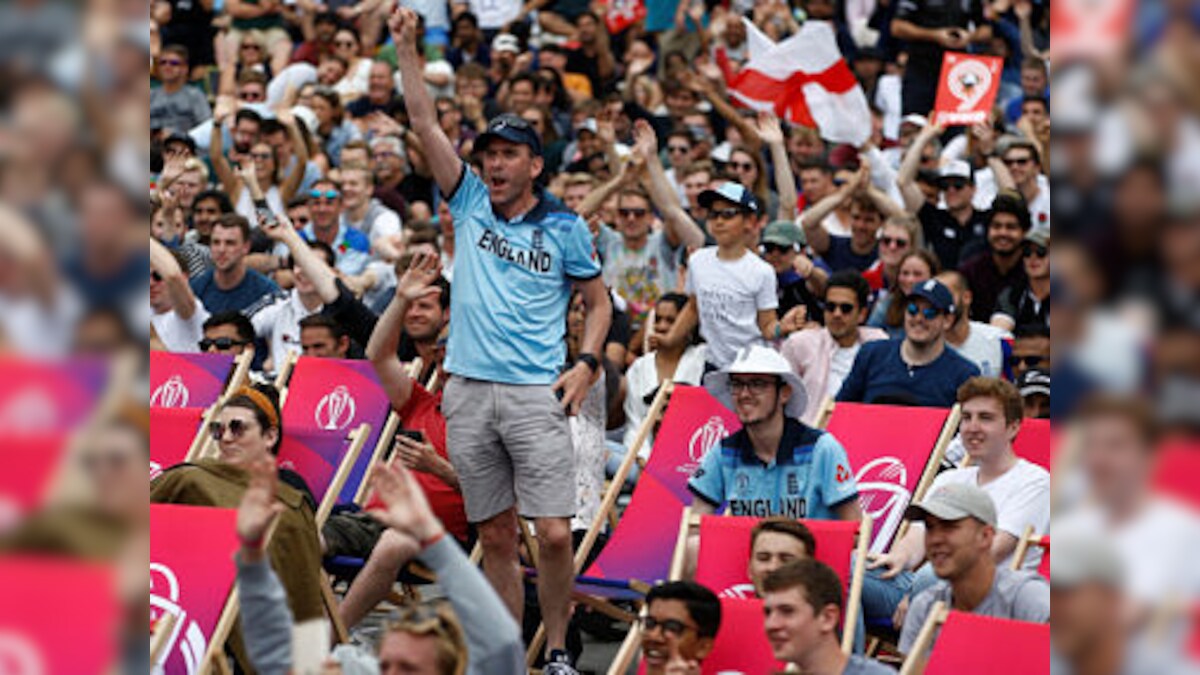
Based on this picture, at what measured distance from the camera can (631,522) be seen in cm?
755

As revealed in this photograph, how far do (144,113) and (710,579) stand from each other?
4.58 metres

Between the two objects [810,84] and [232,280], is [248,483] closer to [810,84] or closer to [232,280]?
[232,280]

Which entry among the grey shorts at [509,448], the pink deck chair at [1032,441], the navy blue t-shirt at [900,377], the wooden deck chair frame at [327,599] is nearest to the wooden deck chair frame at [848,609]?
the grey shorts at [509,448]

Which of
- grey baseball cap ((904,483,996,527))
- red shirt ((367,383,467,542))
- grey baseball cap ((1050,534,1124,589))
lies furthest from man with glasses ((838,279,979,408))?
grey baseball cap ((1050,534,1124,589))

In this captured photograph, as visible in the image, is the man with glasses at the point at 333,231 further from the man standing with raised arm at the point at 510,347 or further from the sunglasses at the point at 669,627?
→ the sunglasses at the point at 669,627

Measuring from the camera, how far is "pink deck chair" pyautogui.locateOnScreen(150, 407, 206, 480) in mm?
7770

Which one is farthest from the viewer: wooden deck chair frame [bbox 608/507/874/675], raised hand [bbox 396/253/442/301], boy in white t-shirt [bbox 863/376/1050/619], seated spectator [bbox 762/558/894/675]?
boy in white t-shirt [bbox 863/376/1050/619]

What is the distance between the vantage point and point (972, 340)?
28.4ft

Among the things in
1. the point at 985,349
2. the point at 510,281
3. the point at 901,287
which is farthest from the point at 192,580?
A: the point at 901,287

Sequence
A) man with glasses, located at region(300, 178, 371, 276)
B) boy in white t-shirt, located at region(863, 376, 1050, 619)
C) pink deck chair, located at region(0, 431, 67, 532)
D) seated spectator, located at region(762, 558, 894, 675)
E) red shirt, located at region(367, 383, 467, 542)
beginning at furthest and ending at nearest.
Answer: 1. man with glasses, located at region(300, 178, 371, 276)
2. red shirt, located at region(367, 383, 467, 542)
3. boy in white t-shirt, located at region(863, 376, 1050, 619)
4. seated spectator, located at region(762, 558, 894, 675)
5. pink deck chair, located at region(0, 431, 67, 532)

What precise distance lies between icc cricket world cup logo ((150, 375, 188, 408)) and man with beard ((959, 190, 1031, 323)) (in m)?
4.02

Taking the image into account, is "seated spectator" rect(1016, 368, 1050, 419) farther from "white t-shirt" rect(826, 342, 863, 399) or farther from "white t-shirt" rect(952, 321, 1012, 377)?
"white t-shirt" rect(826, 342, 863, 399)

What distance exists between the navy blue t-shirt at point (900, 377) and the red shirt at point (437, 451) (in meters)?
1.92

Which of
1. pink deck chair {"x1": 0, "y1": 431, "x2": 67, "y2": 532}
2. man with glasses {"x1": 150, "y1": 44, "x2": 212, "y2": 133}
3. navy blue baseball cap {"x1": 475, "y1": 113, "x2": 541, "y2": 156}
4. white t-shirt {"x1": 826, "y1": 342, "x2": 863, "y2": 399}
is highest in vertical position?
man with glasses {"x1": 150, "y1": 44, "x2": 212, "y2": 133}
